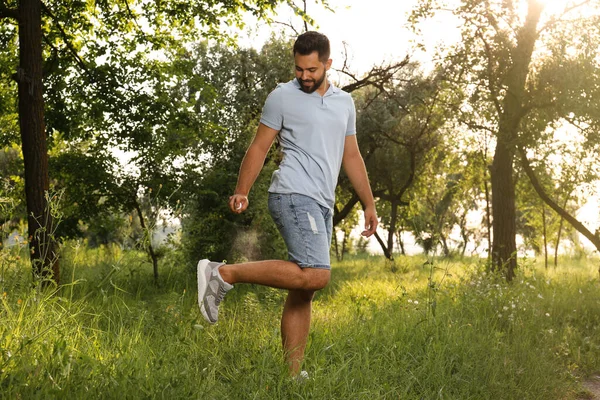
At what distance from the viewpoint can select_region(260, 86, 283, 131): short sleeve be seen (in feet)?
14.5

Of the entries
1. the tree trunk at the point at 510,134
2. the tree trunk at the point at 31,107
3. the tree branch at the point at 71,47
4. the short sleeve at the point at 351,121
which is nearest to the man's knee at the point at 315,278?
the short sleeve at the point at 351,121

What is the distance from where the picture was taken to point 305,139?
4.37 metres

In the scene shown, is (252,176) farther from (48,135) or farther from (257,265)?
(48,135)

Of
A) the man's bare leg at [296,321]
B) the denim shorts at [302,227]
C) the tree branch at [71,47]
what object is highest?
the tree branch at [71,47]

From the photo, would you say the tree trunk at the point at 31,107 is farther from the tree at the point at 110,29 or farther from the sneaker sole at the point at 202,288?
the sneaker sole at the point at 202,288

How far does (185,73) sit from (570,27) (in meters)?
7.80

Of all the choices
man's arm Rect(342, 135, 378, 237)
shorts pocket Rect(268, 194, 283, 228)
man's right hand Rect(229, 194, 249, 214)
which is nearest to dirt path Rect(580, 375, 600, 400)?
man's arm Rect(342, 135, 378, 237)

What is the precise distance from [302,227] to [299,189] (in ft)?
0.78

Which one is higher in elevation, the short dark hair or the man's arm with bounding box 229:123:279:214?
the short dark hair

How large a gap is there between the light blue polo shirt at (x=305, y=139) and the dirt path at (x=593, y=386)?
2.97 m

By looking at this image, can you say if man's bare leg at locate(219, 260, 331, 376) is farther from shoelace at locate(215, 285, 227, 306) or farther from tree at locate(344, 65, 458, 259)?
tree at locate(344, 65, 458, 259)

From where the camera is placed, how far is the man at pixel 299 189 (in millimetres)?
4266

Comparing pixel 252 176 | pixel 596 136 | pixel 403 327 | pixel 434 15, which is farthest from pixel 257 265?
pixel 434 15

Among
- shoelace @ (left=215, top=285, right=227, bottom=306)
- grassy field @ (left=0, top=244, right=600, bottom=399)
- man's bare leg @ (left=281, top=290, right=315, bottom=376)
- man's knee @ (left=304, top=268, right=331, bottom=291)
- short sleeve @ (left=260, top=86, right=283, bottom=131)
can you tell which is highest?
short sleeve @ (left=260, top=86, right=283, bottom=131)
